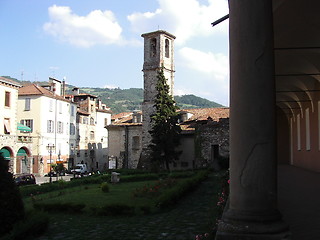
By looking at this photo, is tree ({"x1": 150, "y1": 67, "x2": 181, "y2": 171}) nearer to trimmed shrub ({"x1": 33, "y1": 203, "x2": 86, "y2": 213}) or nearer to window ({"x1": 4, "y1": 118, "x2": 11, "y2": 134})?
window ({"x1": 4, "y1": 118, "x2": 11, "y2": 134})

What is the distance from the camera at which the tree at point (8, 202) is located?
24.9 feet

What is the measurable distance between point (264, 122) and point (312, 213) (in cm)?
372

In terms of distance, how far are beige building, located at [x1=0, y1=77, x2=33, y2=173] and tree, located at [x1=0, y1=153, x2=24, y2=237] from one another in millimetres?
31096

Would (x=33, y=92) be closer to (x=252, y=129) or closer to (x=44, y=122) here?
(x=44, y=122)

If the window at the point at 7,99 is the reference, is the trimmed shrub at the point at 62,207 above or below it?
below

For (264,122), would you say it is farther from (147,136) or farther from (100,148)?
(100,148)

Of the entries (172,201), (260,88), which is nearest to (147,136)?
(172,201)

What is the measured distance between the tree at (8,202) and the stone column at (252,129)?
5.24 metres

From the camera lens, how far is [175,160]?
129 ft

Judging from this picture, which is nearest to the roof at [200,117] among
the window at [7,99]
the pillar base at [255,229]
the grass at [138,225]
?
the window at [7,99]

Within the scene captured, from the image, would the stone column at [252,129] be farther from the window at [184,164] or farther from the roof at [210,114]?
the window at [184,164]

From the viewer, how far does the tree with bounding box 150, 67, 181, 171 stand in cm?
3706

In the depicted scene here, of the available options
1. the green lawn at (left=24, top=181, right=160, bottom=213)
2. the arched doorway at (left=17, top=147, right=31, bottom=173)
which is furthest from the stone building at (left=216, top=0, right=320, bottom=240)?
the arched doorway at (left=17, top=147, right=31, bottom=173)

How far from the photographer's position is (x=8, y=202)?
7648mm
